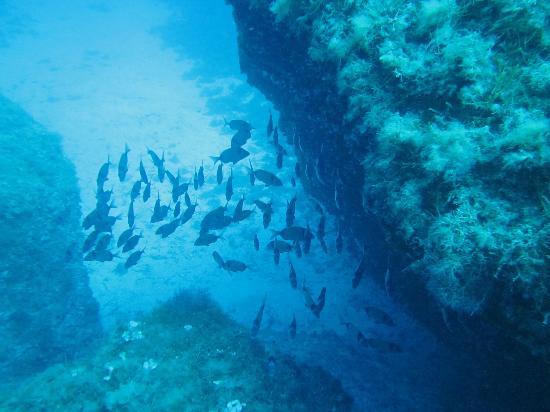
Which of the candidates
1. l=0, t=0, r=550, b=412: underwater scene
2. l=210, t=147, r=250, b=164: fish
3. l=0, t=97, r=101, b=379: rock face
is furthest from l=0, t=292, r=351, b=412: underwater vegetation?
l=210, t=147, r=250, b=164: fish

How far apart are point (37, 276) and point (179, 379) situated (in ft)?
17.9

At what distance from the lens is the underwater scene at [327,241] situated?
308 centimetres

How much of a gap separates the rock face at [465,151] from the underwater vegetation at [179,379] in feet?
9.29

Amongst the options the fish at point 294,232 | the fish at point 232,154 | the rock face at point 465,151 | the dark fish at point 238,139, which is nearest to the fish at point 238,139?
the dark fish at point 238,139

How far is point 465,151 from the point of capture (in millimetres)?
3102

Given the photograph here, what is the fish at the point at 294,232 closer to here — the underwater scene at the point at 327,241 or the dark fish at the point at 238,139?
the underwater scene at the point at 327,241

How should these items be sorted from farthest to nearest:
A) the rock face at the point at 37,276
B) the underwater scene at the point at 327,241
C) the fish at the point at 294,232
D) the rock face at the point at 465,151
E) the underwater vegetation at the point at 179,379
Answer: the rock face at the point at 37,276, the fish at the point at 294,232, the underwater vegetation at the point at 179,379, the underwater scene at the point at 327,241, the rock face at the point at 465,151

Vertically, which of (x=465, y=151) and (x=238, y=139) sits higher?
(x=238, y=139)

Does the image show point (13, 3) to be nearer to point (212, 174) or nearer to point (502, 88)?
point (212, 174)

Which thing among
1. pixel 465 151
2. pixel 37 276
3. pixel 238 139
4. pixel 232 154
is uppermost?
pixel 238 139

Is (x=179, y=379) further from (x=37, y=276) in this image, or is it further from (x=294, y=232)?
(x=37, y=276)

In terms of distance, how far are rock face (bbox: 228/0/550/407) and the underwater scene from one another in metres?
0.02

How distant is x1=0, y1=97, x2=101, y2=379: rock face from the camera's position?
7.93 metres

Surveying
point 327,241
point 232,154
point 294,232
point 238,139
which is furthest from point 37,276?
point 327,241
